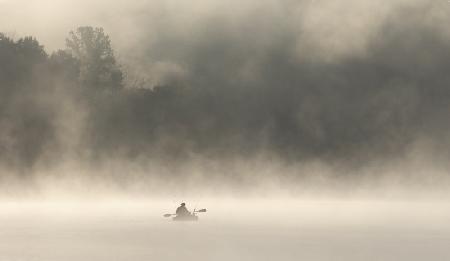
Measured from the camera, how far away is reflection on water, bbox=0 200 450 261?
5956 cm

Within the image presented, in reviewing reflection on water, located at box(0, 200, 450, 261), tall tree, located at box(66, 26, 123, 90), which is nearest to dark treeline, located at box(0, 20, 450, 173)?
tall tree, located at box(66, 26, 123, 90)

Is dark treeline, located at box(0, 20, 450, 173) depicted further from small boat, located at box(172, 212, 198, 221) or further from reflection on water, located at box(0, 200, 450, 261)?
small boat, located at box(172, 212, 198, 221)

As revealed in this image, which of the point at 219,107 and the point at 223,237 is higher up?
the point at 219,107

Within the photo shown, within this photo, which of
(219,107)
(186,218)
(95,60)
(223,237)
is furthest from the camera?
(219,107)

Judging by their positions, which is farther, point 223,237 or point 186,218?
point 186,218

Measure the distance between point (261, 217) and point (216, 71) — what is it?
67.6 metres

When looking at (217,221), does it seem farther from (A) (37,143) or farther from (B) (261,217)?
(A) (37,143)

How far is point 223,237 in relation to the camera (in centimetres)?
7300

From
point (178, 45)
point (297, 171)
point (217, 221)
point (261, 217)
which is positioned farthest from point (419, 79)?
point (217, 221)

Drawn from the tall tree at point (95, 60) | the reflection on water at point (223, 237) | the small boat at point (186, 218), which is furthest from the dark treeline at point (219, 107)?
the small boat at point (186, 218)

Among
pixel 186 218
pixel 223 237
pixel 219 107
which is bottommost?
pixel 223 237

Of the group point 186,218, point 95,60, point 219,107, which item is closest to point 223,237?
point 186,218

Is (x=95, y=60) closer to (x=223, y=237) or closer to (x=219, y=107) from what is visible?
(x=219, y=107)

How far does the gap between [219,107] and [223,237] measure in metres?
85.9
